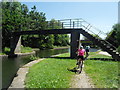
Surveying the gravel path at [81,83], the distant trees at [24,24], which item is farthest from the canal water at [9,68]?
the distant trees at [24,24]

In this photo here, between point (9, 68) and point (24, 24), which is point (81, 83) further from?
point (24, 24)

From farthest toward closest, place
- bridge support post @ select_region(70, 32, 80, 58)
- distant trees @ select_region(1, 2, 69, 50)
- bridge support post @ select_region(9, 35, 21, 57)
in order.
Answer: distant trees @ select_region(1, 2, 69, 50) < bridge support post @ select_region(9, 35, 21, 57) < bridge support post @ select_region(70, 32, 80, 58)

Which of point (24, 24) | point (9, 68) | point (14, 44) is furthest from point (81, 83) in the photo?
point (24, 24)

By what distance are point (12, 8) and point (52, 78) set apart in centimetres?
4405

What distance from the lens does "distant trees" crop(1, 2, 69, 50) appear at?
32.6 m

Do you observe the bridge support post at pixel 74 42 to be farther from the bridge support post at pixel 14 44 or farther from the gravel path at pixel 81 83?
the bridge support post at pixel 14 44

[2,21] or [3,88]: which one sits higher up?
[2,21]

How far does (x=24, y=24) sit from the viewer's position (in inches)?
1247

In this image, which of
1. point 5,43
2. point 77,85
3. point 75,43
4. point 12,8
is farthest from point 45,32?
point 12,8

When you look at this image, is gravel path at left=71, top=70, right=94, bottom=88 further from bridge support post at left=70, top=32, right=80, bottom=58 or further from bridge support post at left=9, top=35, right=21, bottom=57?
bridge support post at left=9, top=35, right=21, bottom=57

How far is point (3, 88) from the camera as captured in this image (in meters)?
8.98

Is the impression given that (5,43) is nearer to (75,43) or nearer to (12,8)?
(12,8)

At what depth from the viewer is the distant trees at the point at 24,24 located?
32.6m

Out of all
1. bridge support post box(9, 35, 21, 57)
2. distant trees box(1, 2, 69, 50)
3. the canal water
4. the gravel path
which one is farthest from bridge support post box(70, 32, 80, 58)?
bridge support post box(9, 35, 21, 57)
